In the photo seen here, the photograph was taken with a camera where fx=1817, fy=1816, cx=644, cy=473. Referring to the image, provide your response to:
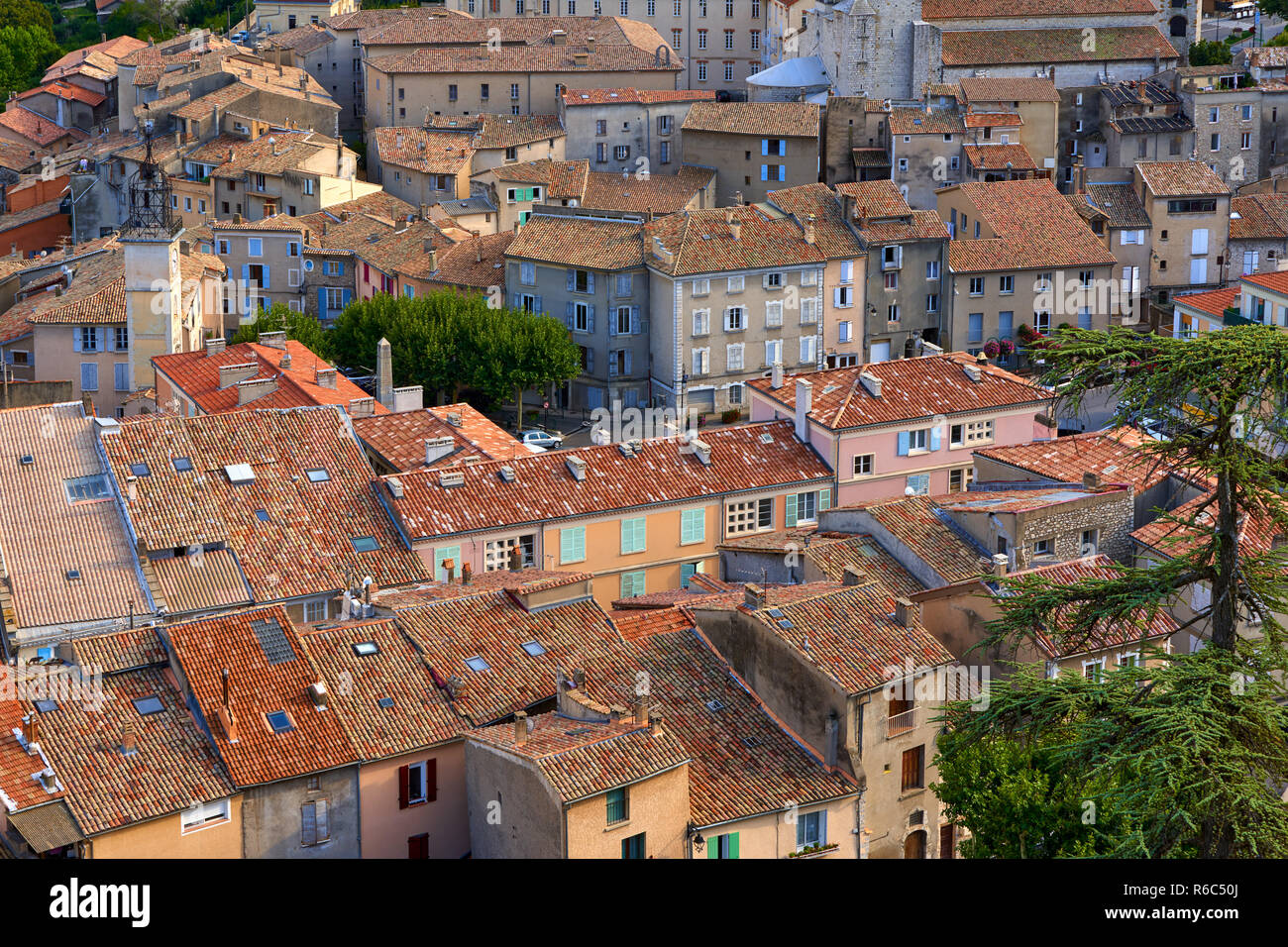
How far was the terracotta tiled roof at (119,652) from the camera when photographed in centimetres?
3581

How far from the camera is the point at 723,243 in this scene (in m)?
77.7

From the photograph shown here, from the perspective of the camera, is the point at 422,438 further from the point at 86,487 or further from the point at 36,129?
the point at 36,129

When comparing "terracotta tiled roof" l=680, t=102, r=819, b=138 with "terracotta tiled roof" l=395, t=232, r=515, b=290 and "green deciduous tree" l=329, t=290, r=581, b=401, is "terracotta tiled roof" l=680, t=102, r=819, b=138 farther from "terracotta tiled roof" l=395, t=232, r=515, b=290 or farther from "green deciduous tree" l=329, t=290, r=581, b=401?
"green deciduous tree" l=329, t=290, r=581, b=401

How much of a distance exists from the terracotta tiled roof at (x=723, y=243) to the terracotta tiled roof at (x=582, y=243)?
0.86 meters

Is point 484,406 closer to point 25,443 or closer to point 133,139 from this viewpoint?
point 25,443

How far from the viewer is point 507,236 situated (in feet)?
277

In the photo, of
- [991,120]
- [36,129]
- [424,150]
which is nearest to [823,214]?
[991,120]

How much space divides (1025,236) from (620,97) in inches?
999

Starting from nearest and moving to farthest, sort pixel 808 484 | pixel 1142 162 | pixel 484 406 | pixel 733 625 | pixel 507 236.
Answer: pixel 733 625 → pixel 808 484 → pixel 484 406 → pixel 507 236 → pixel 1142 162

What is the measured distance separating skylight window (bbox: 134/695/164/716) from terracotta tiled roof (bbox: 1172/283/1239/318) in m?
55.7

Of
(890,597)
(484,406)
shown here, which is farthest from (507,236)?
(890,597)

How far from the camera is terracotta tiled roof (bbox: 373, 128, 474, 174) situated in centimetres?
9600

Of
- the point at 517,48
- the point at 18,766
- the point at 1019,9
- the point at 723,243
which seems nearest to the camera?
the point at 18,766

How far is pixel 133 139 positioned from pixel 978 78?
5128 cm
